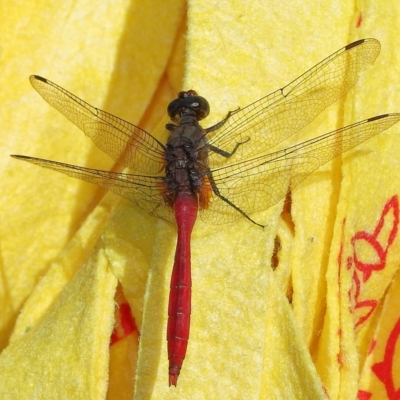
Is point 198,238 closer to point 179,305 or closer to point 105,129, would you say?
point 179,305

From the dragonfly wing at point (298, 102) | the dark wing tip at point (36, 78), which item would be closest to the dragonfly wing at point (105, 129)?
the dark wing tip at point (36, 78)

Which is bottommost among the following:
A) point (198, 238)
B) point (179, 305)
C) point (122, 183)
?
point (179, 305)

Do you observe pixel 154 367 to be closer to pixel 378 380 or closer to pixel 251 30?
pixel 378 380

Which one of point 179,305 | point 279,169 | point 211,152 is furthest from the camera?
point 211,152

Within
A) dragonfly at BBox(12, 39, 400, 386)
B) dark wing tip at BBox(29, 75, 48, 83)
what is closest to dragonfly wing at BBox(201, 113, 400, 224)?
dragonfly at BBox(12, 39, 400, 386)

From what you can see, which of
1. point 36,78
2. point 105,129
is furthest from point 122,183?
point 36,78

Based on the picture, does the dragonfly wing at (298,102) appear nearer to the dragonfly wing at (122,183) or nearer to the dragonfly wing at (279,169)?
the dragonfly wing at (279,169)

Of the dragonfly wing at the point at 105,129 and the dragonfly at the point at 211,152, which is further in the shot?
the dragonfly wing at the point at 105,129
